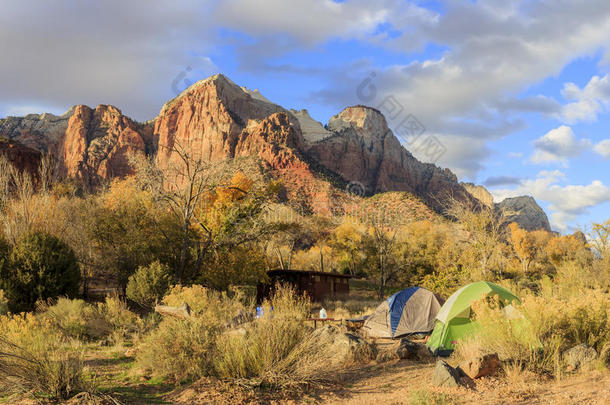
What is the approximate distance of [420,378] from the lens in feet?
26.5

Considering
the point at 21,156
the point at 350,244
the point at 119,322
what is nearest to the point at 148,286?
the point at 119,322

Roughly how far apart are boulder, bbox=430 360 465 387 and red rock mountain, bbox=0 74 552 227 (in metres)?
64.0

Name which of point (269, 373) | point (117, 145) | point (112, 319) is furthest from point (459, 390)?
point (117, 145)

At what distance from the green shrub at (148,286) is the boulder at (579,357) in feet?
48.5

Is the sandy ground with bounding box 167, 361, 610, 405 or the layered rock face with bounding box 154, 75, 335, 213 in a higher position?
the layered rock face with bounding box 154, 75, 335, 213

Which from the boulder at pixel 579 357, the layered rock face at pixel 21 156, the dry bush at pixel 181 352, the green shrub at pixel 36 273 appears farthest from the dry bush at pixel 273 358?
the layered rock face at pixel 21 156

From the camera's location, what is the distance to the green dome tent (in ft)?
37.4

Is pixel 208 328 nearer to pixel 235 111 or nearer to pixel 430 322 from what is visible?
pixel 430 322

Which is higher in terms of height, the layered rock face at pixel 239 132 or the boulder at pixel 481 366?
the layered rock face at pixel 239 132

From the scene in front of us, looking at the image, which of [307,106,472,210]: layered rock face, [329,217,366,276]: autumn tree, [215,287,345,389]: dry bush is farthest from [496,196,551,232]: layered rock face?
[215,287,345,389]: dry bush

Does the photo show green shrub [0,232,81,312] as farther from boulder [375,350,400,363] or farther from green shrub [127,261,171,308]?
boulder [375,350,400,363]

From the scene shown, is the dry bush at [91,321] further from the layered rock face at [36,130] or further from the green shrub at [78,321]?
the layered rock face at [36,130]

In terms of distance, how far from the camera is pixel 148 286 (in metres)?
18.1

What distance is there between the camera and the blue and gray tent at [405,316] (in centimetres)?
1537
